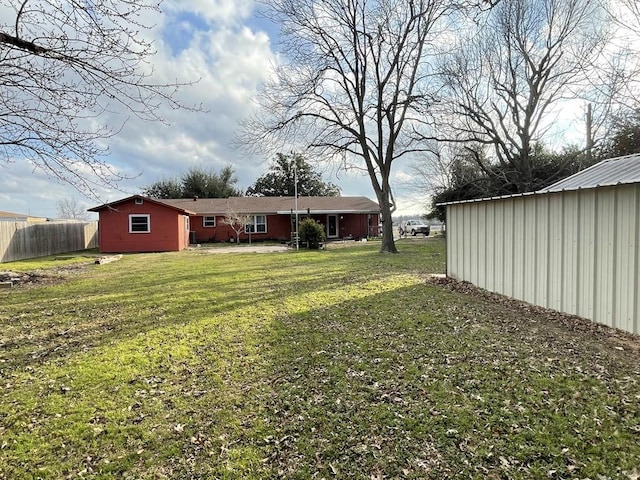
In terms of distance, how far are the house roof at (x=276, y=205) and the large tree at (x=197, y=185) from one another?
8954 mm

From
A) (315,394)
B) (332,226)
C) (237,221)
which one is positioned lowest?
(315,394)

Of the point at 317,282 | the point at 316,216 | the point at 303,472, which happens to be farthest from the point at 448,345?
the point at 316,216

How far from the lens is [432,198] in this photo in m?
30.2

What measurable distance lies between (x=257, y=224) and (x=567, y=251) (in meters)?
25.0

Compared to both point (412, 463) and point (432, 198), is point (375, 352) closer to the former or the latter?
point (412, 463)

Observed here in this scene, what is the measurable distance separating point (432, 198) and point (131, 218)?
21.2 metres

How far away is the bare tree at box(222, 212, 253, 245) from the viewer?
2623cm

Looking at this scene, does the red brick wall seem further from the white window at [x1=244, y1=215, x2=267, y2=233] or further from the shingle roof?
the shingle roof

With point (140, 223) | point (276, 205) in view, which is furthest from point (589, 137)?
point (140, 223)

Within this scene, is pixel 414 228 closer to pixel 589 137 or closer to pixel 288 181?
pixel 288 181

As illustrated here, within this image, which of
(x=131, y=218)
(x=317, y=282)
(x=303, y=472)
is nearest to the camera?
(x=303, y=472)

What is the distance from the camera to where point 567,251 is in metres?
5.93

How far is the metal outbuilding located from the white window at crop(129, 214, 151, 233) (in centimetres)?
1767

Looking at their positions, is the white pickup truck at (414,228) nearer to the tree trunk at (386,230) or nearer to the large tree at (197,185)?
the tree trunk at (386,230)
